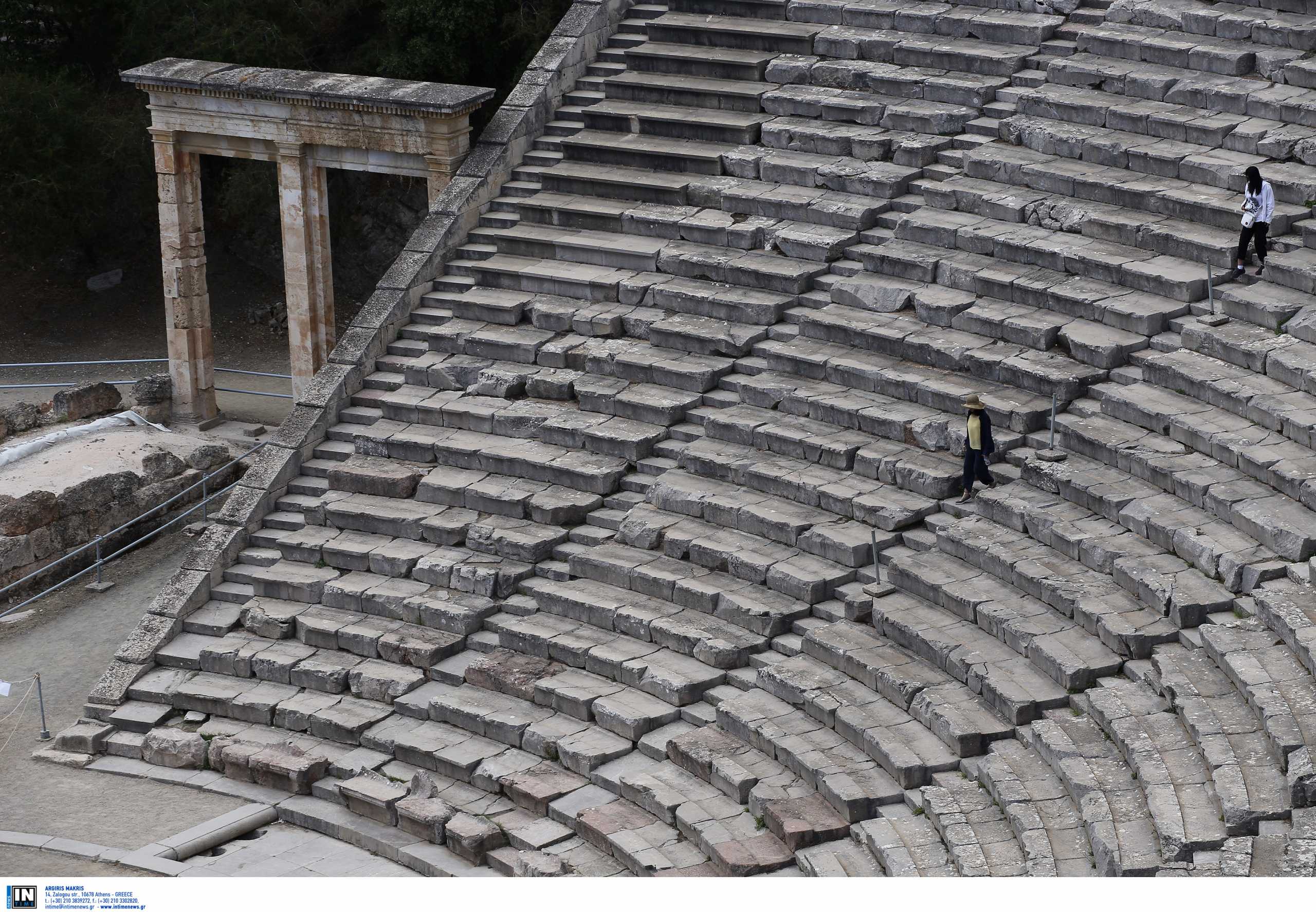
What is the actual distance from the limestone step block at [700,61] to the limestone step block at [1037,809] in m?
10.4

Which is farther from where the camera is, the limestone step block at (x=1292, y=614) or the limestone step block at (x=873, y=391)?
the limestone step block at (x=873, y=391)

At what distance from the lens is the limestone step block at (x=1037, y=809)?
11562 mm

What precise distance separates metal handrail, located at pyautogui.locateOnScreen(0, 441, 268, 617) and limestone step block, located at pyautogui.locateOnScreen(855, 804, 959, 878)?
29.0 ft

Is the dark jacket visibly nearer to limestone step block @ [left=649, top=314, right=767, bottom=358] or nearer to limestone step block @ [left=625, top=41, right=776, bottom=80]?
limestone step block @ [left=649, top=314, right=767, bottom=358]

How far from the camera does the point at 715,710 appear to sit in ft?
48.9

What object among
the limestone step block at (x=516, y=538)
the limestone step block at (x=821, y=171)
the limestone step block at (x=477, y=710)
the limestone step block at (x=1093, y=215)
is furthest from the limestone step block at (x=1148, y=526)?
the limestone step block at (x=821, y=171)

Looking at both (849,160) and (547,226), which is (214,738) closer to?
(547,226)

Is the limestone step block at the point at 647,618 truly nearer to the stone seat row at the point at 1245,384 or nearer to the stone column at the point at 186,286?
the stone seat row at the point at 1245,384

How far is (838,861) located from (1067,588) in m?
2.88

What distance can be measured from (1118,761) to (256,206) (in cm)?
1881

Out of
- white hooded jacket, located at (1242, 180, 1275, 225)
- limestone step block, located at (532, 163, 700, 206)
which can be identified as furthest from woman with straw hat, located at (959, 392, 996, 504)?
limestone step block, located at (532, 163, 700, 206)

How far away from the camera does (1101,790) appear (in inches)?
470

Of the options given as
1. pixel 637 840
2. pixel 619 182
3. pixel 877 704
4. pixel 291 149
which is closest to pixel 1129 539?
pixel 877 704

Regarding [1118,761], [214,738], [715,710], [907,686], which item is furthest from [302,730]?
[1118,761]
